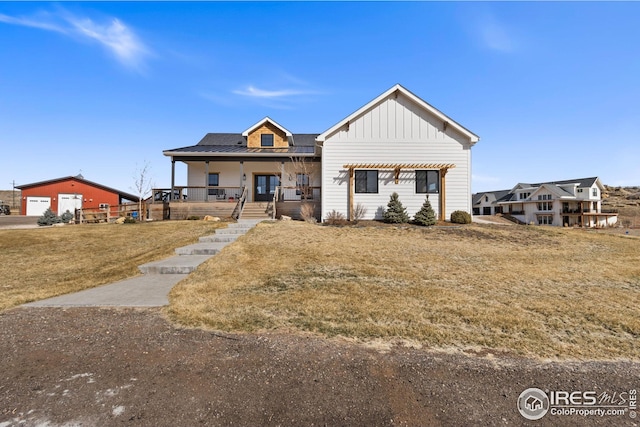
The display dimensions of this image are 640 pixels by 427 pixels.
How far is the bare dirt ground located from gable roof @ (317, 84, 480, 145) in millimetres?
13665

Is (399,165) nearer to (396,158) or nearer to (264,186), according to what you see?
(396,158)

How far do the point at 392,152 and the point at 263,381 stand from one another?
→ 14.8 m

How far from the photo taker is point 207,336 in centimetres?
392

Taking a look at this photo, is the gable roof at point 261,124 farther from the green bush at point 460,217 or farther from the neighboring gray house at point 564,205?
the neighboring gray house at point 564,205

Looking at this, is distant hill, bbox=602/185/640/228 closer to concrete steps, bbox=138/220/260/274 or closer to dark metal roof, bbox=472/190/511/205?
dark metal roof, bbox=472/190/511/205

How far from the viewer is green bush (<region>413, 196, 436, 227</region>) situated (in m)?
14.5

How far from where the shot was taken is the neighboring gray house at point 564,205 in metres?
40.8

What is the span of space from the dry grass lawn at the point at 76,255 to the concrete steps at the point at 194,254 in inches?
20.4

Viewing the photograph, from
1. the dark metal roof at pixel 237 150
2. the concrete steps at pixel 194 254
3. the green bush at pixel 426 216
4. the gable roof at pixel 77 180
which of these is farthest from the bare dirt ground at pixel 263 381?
the gable roof at pixel 77 180

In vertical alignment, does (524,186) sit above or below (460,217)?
above

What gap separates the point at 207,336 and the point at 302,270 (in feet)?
11.9

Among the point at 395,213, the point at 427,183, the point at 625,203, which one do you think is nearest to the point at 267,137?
the point at 395,213

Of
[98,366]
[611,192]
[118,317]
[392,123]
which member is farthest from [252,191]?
[611,192]

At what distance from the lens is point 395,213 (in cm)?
1499
